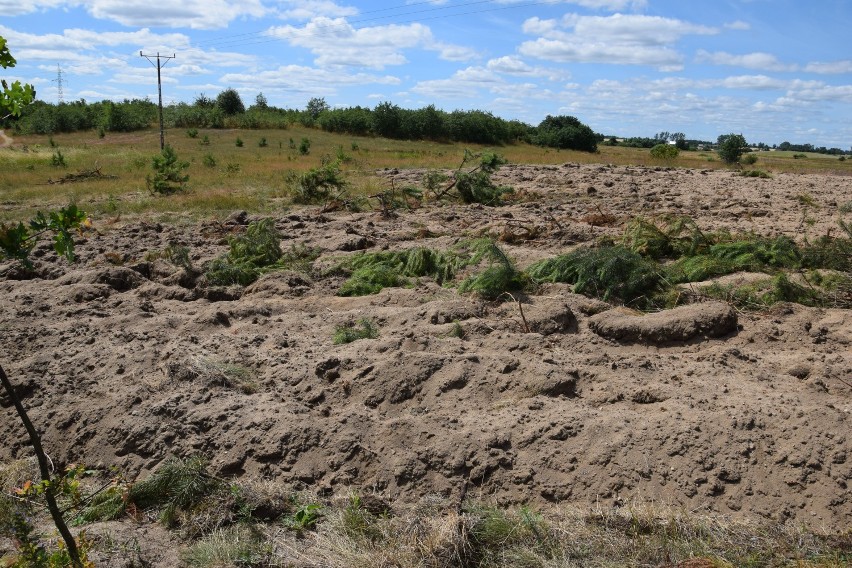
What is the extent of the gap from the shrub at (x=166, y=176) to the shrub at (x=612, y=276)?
38.4ft

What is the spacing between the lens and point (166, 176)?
55.3 feet

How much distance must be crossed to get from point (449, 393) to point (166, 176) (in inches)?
547

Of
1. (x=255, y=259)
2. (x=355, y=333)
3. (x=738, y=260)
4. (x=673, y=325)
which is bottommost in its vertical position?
(x=355, y=333)

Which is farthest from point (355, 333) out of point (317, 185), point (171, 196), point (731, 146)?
point (731, 146)

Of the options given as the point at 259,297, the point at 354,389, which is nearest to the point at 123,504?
the point at 354,389

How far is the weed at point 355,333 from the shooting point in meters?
5.68

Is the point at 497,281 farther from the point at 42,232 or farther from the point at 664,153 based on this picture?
the point at 664,153

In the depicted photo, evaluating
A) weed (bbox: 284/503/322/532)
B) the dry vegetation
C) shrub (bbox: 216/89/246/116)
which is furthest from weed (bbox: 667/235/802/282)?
shrub (bbox: 216/89/246/116)

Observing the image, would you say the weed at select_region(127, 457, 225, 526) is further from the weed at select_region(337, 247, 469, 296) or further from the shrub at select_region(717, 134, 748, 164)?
the shrub at select_region(717, 134, 748, 164)

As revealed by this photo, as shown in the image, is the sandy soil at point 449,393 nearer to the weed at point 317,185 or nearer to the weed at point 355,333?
the weed at point 355,333

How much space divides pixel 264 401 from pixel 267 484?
0.79 meters

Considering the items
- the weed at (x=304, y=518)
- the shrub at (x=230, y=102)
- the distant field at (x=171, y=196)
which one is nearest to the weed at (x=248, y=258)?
the weed at (x=304, y=518)

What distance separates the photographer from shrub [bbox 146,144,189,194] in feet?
53.0

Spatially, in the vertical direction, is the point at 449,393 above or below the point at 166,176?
below
